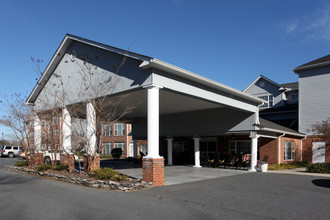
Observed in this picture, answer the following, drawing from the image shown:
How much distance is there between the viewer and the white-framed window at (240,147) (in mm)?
21766

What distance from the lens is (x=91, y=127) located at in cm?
1303

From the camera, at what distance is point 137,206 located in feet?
24.3

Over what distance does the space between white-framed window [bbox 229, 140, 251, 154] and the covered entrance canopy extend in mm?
3779

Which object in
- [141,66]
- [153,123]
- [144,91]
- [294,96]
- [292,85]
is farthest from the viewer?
[292,85]

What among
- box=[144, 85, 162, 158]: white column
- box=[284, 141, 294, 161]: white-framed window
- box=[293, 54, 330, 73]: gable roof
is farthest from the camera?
box=[293, 54, 330, 73]: gable roof

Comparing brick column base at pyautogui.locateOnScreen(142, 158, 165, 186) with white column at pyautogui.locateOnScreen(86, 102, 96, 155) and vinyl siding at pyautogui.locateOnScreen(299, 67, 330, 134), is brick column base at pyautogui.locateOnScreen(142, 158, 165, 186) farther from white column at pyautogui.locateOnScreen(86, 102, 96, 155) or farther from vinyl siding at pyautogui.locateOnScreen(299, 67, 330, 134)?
vinyl siding at pyautogui.locateOnScreen(299, 67, 330, 134)

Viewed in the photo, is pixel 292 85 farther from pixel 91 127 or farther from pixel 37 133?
pixel 37 133

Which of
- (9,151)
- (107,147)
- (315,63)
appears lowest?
(9,151)

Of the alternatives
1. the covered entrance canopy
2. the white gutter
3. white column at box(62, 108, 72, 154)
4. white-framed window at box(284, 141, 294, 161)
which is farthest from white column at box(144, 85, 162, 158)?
white-framed window at box(284, 141, 294, 161)

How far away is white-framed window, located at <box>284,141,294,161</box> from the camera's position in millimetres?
20844

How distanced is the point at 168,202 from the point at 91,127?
21.2 feet

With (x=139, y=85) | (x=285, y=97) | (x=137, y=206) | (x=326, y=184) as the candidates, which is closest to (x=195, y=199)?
(x=137, y=206)

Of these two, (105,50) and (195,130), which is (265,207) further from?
(195,130)

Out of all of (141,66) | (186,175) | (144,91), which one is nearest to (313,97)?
(186,175)
